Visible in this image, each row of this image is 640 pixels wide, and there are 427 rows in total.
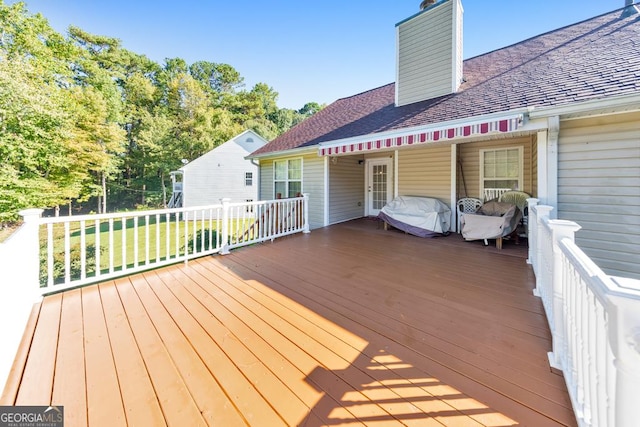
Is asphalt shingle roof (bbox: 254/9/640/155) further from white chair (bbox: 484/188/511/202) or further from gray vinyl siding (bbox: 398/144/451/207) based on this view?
white chair (bbox: 484/188/511/202)

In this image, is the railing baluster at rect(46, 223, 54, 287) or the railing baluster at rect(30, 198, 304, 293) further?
the railing baluster at rect(30, 198, 304, 293)

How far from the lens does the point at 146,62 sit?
89.4 ft

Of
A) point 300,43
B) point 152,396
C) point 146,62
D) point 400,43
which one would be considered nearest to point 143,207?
point 146,62

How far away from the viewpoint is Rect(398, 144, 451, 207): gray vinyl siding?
7.04m

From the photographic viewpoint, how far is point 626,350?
73 cm

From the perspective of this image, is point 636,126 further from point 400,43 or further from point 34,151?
point 34,151

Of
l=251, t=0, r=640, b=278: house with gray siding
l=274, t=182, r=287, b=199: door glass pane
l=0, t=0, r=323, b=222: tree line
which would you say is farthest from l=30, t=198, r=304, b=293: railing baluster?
l=0, t=0, r=323, b=222: tree line

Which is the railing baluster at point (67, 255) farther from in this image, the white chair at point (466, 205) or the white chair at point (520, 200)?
the white chair at point (520, 200)

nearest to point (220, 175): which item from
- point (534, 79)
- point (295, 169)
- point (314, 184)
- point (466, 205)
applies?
point (295, 169)

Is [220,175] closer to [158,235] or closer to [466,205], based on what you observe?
[466,205]

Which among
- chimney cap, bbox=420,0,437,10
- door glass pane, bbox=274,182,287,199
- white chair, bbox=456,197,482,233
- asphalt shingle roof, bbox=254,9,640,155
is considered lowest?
white chair, bbox=456,197,482,233

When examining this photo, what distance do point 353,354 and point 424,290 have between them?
63.5 inches

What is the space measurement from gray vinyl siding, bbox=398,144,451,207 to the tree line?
584 inches

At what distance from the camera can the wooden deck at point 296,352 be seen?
1594 millimetres
